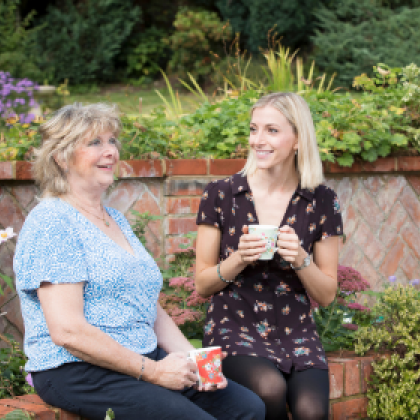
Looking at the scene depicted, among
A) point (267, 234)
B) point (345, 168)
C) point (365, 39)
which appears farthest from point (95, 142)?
point (365, 39)

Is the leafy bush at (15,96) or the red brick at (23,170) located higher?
the leafy bush at (15,96)

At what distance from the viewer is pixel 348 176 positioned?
4.02 metres

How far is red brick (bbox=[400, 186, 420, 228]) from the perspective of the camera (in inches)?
167

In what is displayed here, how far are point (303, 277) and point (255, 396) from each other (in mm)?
517

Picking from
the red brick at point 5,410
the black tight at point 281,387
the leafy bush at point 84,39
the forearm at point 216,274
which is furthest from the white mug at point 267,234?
the leafy bush at point 84,39

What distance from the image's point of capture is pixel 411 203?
4.28 meters

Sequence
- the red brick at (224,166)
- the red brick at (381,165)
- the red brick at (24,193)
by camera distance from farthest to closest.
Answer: the red brick at (381,165) < the red brick at (224,166) < the red brick at (24,193)

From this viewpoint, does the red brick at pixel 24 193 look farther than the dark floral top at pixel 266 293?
Yes

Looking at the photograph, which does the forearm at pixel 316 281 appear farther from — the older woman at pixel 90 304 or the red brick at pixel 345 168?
the red brick at pixel 345 168

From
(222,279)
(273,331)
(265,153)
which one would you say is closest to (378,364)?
(273,331)

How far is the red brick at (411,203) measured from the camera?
13.9 feet

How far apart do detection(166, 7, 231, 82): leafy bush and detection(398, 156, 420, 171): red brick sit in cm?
864

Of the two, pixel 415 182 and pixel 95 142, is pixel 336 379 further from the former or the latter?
pixel 415 182

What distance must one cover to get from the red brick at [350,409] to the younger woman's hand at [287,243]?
81 centimetres
